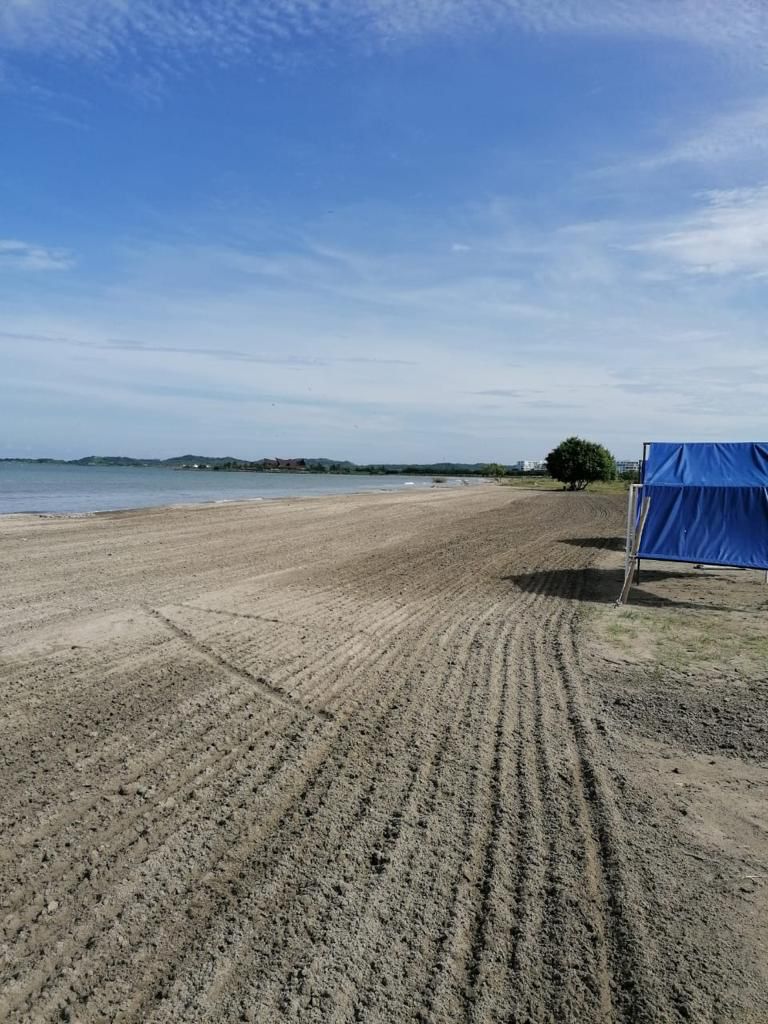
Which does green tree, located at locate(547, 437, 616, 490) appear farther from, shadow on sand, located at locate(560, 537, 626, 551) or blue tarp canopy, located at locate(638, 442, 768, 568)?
blue tarp canopy, located at locate(638, 442, 768, 568)

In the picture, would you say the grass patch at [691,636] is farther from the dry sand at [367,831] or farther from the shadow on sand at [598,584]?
the dry sand at [367,831]

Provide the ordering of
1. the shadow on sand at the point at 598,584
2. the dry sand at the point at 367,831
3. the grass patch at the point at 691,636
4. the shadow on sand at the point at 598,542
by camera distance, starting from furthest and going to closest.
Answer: the shadow on sand at the point at 598,542
the shadow on sand at the point at 598,584
the grass patch at the point at 691,636
the dry sand at the point at 367,831

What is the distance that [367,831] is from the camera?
3.64 m

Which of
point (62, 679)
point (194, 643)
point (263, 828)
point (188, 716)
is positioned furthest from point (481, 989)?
point (194, 643)

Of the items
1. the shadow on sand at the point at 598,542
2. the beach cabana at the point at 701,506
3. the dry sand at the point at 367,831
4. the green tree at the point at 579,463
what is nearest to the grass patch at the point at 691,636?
the dry sand at the point at 367,831

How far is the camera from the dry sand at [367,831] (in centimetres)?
264

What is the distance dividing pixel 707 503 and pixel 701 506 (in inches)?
3.8

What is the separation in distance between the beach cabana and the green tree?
69.6m

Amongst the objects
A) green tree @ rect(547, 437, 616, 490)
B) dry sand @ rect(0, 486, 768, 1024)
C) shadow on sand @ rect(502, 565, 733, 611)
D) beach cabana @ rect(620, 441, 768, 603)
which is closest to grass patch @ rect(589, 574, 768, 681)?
shadow on sand @ rect(502, 565, 733, 611)

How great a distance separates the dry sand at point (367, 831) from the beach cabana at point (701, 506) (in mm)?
3628

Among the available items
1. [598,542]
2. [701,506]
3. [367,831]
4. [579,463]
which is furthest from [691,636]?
[579,463]

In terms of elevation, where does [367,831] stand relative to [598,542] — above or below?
below

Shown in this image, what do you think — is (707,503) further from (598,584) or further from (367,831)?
(367,831)

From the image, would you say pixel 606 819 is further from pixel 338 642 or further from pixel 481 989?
pixel 338 642
